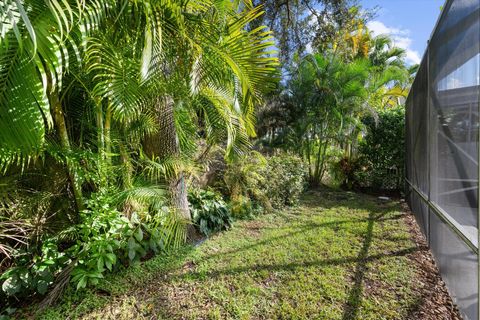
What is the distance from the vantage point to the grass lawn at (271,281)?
79.3 inches

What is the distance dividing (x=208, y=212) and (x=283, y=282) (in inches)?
64.4

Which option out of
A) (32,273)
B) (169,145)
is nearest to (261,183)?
(169,145)

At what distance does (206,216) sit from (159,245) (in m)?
0.89

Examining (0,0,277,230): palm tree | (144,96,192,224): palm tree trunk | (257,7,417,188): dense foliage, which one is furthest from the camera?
(257,7,417,188): dense foliage

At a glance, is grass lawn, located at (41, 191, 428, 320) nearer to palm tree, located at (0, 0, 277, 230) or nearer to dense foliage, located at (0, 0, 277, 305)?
dense foliage, located at (0, 0, 277, 305)

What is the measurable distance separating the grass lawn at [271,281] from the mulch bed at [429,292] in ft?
0.20

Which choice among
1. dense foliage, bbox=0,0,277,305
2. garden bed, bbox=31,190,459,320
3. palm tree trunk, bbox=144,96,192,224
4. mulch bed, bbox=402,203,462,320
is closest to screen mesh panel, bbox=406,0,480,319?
mulch bed, bbox=402,203,462,320

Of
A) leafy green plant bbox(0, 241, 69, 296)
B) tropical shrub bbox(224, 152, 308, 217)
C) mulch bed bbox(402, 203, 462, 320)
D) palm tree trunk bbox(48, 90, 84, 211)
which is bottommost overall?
mulch bed bbox(402, 203, 462, 320)

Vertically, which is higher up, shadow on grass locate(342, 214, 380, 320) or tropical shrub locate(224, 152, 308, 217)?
tropical shrub locate(224, 152, 308, 217)

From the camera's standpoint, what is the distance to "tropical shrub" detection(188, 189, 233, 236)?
→ 3.53 meters

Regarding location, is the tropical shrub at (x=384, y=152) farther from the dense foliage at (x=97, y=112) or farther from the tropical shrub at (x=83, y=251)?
the tropical shrub at (x=83, y=251)

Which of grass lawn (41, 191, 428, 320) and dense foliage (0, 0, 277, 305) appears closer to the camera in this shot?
dense foliage (0, 0, 277, 305)

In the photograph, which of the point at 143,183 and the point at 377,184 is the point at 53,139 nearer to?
the point at 143,183

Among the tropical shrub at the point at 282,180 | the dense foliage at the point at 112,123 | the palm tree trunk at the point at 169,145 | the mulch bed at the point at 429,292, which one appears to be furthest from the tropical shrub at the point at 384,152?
the palm tree trunk at the point at 169,145
